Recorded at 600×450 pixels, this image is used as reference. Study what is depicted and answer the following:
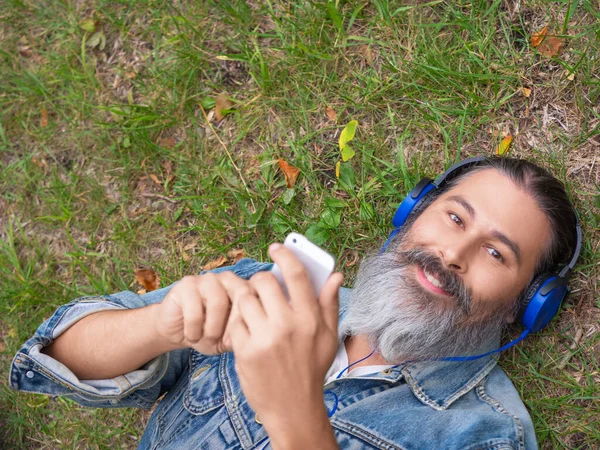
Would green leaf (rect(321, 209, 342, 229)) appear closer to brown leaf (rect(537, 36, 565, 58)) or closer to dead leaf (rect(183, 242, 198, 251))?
dead leaf (rect(183, 242, 198, 251))

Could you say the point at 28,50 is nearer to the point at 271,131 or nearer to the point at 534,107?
the point at 271,131

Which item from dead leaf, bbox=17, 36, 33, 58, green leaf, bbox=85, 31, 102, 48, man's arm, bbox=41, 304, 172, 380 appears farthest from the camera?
dead leaf, bbox=17, 36, 33, 58

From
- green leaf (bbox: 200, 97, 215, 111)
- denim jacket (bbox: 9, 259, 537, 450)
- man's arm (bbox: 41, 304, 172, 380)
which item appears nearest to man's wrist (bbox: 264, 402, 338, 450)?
man's arm (bbox: 41, 304, 172, 380)

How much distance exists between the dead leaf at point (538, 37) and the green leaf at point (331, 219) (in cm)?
175

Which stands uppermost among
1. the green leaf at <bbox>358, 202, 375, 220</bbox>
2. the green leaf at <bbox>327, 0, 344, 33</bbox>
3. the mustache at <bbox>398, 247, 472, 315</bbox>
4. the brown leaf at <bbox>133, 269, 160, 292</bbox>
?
the green leaf at <bbox>327, 0, 344, 33</bbox>

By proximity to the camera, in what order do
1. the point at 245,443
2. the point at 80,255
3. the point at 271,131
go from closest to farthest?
1. the point at 245,443
2. the point at 271,131
3. the point at 80,255

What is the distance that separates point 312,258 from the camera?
6.34ft

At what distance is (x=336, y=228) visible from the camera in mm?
4109

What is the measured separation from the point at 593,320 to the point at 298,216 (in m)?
2.09

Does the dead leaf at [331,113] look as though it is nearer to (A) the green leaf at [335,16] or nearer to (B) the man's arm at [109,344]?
(A) the green leaf at [335,16]

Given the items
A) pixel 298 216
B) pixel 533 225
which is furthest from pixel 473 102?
pixel 298 216

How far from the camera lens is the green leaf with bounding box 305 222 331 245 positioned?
4.11 m

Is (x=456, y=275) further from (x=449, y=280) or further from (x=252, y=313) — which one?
(x=252, y=313)

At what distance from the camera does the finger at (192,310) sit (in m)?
2.05
